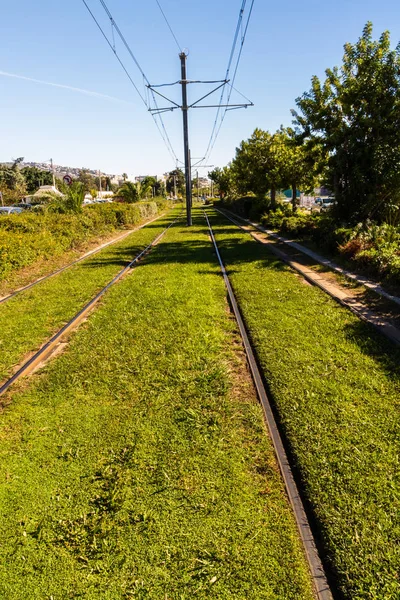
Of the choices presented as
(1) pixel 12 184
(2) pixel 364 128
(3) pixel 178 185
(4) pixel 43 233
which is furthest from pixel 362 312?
(3) pixel 178 185

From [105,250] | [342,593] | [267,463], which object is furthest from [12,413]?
[105,250]

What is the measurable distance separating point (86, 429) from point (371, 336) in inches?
166

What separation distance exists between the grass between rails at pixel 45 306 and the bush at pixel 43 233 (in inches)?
51.6

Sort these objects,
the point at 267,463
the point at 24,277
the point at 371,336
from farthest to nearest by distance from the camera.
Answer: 1. the point at 24,277
2. the point at 371,336
3. the point at 267,463

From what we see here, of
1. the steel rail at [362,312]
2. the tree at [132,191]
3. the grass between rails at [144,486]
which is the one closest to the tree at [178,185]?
the tree at [132,191]

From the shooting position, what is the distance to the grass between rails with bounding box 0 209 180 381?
5.65 metres

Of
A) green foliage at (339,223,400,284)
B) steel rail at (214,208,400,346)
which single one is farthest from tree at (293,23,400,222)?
steel rail at (214,208,400,346)

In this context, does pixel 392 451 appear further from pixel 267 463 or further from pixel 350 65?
pixel 350 65

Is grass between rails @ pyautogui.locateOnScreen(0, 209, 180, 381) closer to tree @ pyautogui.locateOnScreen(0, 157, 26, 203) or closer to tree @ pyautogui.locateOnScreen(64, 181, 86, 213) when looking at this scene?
tree @ pyautogui.locateOnScreen(64, 181, 86, 213)

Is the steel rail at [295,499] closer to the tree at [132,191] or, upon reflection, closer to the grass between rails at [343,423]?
the grass between rails at [343,423]

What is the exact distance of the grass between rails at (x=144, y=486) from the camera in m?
2.21

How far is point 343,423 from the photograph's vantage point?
3508 mm

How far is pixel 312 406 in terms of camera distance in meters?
3.81

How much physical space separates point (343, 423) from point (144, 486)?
1.89 metres
